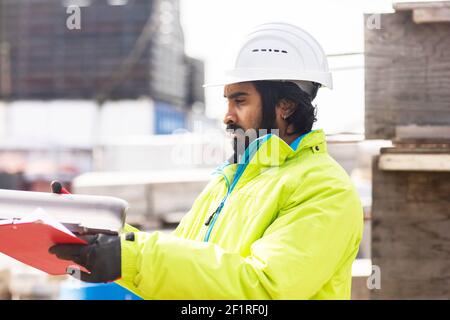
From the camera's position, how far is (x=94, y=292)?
12.7 ft

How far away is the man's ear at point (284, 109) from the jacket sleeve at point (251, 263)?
0.47m

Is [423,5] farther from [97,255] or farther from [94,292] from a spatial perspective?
[94,292]

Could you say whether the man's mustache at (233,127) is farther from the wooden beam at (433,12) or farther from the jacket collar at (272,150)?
the wooden beam at (433,12)

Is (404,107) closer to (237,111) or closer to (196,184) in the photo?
(237,111)

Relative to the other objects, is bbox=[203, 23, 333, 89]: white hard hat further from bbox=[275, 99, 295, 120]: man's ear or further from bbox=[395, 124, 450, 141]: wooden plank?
bbox=[395, 124, 450, 141]: wooden plank

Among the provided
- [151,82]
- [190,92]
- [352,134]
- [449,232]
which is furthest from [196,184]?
[190,92]

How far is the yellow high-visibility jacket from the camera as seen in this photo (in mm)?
2004

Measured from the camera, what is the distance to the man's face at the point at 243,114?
2465 millimetres

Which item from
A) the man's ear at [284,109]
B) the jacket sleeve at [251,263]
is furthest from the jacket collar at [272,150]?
the jacket sleeve at [251,263]

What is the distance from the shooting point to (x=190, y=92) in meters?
34.5

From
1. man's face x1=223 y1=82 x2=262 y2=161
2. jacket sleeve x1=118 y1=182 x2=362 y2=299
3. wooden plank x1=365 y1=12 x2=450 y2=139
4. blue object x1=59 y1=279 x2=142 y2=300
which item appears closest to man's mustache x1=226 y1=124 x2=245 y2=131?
man's face x1=223 y1=82 x2=262 y2=161

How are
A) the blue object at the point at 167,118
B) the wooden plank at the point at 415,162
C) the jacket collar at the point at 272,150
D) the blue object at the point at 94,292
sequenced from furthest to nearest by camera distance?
the blue object at the point at 167,118, the blue object at the point at 94,292, the wooden plank at the point at 415,162, the jacket collar at the point at 272,150

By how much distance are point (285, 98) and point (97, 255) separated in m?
0.95
